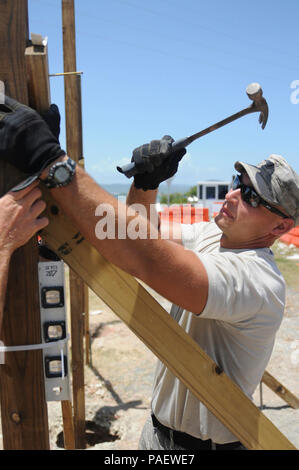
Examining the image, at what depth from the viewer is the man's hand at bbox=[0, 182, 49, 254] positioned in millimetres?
1056

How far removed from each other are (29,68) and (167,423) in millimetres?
1580

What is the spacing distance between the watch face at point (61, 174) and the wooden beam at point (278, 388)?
11.3ft

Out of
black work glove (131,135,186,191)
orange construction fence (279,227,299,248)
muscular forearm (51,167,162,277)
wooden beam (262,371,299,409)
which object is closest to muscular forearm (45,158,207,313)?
muscular forearm (51,167,162,277)

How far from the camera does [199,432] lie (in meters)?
1.67

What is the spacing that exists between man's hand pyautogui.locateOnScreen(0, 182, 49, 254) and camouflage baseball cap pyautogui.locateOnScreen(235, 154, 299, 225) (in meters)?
1.05

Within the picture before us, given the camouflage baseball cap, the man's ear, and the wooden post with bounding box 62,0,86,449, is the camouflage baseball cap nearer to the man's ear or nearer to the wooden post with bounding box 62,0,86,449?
the man's ear

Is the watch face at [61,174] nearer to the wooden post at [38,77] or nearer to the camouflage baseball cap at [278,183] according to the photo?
the wooden post at [38,77]

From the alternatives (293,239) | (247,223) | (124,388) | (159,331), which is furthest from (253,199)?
(293,239)

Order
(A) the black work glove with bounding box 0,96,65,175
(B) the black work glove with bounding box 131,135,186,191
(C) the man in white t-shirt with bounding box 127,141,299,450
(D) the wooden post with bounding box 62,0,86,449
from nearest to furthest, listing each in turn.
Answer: (A) the black work glove with bounding box 0,96,65,175
(C) the man in white t-shirt with bounding box 127,141,299,450
(B) the black work glove with bounding box 131,135,186,191
(D) the wooden post with bounding box 62,0,86,449

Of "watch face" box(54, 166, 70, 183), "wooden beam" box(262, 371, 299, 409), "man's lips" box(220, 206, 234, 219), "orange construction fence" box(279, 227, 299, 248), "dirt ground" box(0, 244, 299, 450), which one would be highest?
"watch face" box(54, 166, 70, 183)

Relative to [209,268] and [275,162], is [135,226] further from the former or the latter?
[275,162]

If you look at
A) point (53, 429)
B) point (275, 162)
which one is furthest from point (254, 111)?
point (53, 429)

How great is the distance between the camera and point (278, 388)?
3945 millimetres

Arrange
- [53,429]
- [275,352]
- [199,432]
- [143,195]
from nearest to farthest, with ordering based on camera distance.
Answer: [199,432], [143,195], [53,429], [275,352]
